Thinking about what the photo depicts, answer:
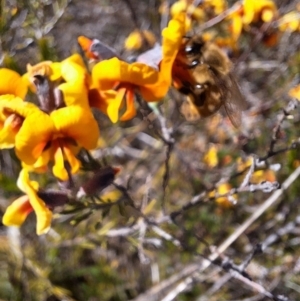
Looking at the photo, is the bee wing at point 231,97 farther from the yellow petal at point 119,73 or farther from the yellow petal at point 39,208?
the yellow petal at point 39,208

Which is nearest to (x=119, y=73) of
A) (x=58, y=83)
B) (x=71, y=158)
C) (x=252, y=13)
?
(x=58, y=83)

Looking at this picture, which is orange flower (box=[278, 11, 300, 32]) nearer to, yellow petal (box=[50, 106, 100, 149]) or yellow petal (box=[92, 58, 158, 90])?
yellow petal (box=[92, 58, 158, 90])

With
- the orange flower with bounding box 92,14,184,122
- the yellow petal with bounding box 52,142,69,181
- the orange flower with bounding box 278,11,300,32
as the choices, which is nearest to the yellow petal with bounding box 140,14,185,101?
the orange flower with bounding box 92,14,184,122

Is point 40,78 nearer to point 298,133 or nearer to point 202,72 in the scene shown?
point 202,72

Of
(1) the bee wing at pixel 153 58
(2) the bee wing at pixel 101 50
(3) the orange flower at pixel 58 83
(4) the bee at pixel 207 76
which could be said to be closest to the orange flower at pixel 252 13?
(4) the bee at pixel 207 76

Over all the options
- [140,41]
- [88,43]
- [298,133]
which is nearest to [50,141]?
[88,43]

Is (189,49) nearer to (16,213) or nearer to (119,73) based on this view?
(119,73)
